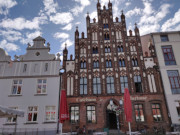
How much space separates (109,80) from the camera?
2073 cm

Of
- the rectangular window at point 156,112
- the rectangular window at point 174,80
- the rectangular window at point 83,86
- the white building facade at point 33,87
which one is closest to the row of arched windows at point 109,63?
the rectangular window at point 83,86

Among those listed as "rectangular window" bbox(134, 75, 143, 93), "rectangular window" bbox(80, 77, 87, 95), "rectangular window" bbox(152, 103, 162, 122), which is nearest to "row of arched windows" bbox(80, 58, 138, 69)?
"rectangular window" bbox(80, 77, 87, 95)

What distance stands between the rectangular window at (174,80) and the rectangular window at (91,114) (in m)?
11.9

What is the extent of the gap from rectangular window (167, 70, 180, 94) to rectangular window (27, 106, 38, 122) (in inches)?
779

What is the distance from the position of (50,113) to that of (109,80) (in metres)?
9.66

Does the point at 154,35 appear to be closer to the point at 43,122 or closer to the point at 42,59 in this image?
the point at 42,59

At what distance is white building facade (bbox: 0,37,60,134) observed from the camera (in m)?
18.1

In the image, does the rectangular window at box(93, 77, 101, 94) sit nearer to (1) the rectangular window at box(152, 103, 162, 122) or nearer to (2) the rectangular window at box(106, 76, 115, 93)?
(2) the rectangular window at box(106, 76, 115, 93)

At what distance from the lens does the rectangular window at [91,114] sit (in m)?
18.9

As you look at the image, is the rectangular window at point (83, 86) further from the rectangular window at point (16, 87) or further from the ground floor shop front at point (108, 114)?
the rectangular window at point (16, 87)

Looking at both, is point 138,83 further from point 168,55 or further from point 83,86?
point 83,86

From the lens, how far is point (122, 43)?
2289cm

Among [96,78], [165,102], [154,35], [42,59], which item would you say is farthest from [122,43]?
[42,59]

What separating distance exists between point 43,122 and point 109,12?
2125cm
